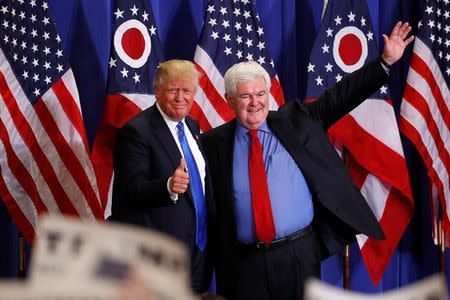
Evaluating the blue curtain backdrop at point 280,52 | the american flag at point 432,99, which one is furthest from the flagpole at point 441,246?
the blue curtain backdrop at point 280,52

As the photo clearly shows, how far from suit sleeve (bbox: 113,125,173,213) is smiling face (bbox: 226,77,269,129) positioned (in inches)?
13.7

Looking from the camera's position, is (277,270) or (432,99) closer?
(277,270)

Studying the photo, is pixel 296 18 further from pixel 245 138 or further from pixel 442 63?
pixel 245 138

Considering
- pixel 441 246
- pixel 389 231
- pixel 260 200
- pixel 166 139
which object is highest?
pixel 166 139

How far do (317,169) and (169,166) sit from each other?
534 millimetres

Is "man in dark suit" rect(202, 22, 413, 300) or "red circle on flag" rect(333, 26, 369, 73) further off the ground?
"red circle on flag" rect(333, 26, 369, 73)

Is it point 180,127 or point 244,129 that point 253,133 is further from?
point 180,127

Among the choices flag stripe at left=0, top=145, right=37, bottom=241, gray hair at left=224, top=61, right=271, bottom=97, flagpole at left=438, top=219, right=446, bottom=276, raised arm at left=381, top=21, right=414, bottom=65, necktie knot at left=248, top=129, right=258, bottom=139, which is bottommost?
flagpole at left=438, top=219, right=446, bottom=276

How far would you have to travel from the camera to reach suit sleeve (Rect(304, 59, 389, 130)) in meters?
3.11

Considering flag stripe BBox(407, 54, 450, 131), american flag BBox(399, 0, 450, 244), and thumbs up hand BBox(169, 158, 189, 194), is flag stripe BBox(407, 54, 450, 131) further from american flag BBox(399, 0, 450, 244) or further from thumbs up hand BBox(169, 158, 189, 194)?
thumbs up hand BBox(169, 158, 189, 194)

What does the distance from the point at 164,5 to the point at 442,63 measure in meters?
1.55

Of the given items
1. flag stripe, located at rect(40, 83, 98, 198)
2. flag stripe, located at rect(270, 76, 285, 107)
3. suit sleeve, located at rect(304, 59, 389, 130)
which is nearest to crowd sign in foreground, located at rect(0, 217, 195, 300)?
suit sleeve, located at rect(304, 59, 389, 130)

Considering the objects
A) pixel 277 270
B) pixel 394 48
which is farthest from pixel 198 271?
pixel 394 48

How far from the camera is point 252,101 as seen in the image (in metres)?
2.94
